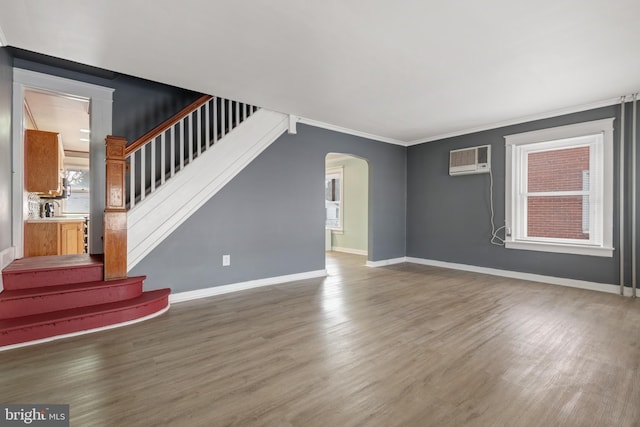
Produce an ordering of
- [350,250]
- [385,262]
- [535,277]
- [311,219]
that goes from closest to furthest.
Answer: [535,277], [311,219], [385,262], [350,250]

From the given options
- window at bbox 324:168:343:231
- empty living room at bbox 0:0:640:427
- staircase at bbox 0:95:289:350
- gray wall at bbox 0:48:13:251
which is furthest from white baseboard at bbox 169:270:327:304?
window at bbox 324:168:343:231

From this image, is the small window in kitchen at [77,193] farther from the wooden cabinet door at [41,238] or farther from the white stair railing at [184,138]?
the white stair railing at [184,138]

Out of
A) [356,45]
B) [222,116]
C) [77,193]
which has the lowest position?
[77,193]

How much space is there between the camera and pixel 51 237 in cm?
459

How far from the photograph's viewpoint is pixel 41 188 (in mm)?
4469

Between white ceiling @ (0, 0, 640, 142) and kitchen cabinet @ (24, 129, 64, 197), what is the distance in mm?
2534

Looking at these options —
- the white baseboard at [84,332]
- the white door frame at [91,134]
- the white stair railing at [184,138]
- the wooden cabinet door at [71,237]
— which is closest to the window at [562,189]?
the white stair railing at [184,138]

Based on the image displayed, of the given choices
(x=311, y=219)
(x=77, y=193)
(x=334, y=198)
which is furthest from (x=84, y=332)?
(x=77, y=193)

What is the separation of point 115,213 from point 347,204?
5.43m

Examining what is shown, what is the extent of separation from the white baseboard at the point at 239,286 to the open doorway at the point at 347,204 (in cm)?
255

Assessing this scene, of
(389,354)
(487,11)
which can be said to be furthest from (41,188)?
(487,11)

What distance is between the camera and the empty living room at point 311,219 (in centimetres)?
178

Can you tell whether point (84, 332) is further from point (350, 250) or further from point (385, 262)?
point (350, 250)

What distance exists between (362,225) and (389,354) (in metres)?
5.20
